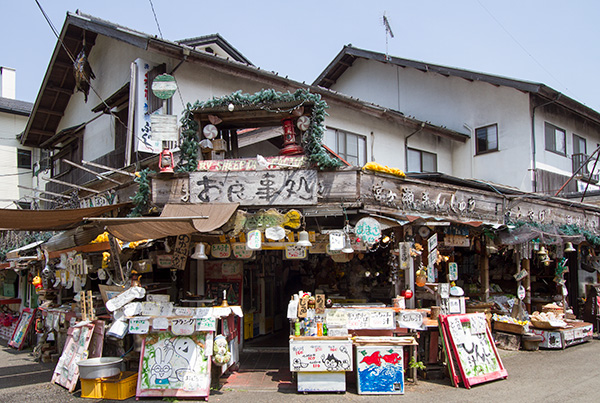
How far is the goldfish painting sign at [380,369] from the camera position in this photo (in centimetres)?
801

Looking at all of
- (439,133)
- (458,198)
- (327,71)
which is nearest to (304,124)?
(458,198)

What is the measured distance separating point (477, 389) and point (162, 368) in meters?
5.89

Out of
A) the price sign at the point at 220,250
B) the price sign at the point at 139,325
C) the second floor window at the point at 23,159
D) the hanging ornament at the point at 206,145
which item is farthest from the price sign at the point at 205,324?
the second floor window at the point at 23,159

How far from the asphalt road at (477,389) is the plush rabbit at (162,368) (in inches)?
24.0

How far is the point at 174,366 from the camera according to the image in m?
7.98

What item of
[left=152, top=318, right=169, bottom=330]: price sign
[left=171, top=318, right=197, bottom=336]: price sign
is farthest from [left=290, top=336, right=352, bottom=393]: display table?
[left=152, top=318, right=169, bottom=330]: price sign

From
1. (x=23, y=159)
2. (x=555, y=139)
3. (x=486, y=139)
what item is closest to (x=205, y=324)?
(x=486, y=139)

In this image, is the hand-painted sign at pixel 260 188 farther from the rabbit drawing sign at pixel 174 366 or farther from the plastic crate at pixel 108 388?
the plastic crate at pixel 108 388

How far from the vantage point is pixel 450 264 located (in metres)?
10.7

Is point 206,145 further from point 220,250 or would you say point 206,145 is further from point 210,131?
point 220,250

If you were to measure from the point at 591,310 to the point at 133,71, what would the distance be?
16260 millimetres

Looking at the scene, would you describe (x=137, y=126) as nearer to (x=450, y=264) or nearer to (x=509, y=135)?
(x=450, y=264)

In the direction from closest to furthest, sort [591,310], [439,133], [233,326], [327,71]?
[233,326]
[591,310]
[439,133]
[327,71]

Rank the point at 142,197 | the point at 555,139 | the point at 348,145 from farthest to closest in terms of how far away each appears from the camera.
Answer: the point at 555,139 → the point at 348,145 → the point at 142,197
